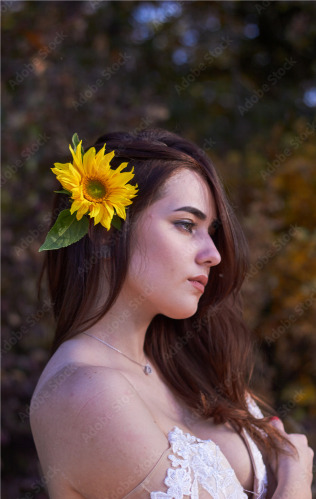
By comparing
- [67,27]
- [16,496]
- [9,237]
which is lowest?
[16,496]

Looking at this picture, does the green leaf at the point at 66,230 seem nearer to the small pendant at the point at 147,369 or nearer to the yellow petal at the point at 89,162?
the yellow petal at the point at 89,162

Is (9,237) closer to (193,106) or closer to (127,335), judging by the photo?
(127,335)

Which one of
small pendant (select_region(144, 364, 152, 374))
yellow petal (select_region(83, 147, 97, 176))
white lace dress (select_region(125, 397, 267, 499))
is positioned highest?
yellow petal (select_region(83, 147, 97, 176))

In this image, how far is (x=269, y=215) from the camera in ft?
14.6

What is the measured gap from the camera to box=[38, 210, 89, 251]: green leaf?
1703 mm

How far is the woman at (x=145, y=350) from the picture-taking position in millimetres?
1459

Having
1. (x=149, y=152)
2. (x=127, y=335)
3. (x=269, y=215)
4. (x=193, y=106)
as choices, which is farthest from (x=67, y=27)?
(x=127, y=335)

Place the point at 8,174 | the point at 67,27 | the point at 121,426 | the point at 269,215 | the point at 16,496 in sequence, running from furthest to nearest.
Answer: the point at 269,215 → the point at 67,27 → the point at 8,174 → the point at 16,496 → the point at 121,426

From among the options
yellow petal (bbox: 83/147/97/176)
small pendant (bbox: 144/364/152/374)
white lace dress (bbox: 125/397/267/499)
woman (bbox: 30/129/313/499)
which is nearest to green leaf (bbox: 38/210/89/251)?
woman (bbox: 30/129/313/499)

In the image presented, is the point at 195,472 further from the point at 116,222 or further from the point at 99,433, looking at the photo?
the point at 116,222

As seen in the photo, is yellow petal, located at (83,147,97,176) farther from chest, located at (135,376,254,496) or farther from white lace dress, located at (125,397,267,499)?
white lace dress, located at (125,397,267,499)

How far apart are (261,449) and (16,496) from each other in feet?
5.83

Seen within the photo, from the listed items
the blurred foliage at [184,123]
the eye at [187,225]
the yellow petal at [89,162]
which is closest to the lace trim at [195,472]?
the eye at [187,225]

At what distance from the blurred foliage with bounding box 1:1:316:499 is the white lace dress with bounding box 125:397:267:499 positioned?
1.04m
